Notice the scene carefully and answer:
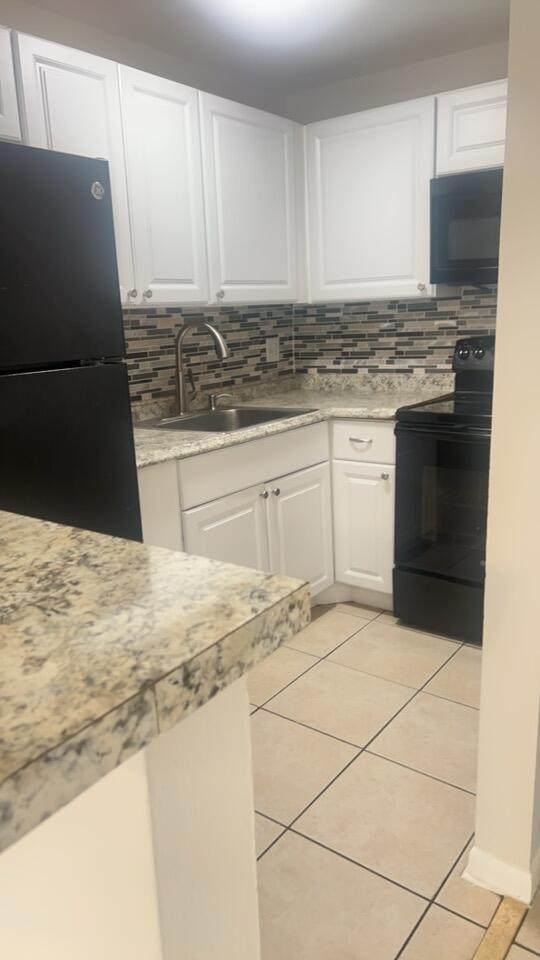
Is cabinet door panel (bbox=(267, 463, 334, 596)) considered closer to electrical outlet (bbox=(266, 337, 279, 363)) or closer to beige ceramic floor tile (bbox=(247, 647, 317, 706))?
beige ceramic floor tile (bbox=(247, 647, 317, 706))

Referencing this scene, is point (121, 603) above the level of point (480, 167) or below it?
below

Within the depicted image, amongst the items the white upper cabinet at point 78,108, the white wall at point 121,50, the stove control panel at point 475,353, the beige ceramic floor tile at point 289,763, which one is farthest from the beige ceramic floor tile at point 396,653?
the white wall at point 121,50

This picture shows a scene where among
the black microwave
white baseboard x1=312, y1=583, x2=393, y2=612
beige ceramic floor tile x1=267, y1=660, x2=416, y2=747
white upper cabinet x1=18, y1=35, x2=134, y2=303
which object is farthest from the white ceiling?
beige ceramic floor tile x1=267, y1=660, x2=416, y2=747

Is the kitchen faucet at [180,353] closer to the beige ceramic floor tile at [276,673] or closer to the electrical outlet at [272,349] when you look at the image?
the electrical outlet at [272,349]

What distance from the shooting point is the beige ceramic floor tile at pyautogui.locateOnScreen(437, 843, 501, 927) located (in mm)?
1517

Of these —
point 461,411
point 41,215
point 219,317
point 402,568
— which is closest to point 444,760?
point 402,568

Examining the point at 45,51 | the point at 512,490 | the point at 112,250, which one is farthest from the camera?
the point at 45,51

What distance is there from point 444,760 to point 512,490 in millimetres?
1031

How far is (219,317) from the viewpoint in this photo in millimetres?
3191

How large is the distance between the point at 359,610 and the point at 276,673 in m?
0.65

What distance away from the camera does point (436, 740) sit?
2.12 meters

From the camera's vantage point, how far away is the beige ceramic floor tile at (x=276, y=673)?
242cm

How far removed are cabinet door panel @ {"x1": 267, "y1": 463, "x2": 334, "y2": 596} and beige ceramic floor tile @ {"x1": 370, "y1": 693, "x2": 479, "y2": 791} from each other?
2.32 ft

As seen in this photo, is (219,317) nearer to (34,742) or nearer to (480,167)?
(480,167)
